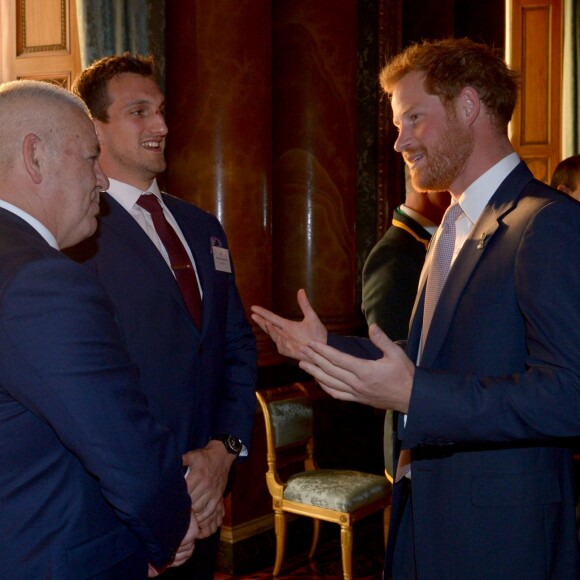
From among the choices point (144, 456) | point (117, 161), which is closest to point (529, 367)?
point (144, 456)

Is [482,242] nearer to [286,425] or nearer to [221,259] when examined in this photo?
[221,259]

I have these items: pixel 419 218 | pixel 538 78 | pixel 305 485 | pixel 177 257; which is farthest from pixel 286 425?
pixel 538 78

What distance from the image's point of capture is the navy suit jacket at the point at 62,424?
127 cm

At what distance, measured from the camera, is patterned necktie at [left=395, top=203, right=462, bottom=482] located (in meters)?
1.88

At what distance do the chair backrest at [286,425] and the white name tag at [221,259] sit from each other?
5.01ft

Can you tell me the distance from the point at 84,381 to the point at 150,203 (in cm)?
105

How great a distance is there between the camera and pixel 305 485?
3.80m

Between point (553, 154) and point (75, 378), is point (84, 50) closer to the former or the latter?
point (75, 378)

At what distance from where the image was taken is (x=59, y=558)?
1.35 meters

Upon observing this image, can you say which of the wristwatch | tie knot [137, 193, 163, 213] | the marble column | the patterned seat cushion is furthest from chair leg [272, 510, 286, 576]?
tie knot [137, 193, 163, 213]

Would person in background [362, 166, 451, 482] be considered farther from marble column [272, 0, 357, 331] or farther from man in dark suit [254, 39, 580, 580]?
marble column [272, 0, 357, 331]

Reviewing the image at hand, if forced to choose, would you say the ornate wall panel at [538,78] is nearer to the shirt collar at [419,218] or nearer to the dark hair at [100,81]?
the shirt collar at [419,218]

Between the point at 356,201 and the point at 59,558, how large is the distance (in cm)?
385

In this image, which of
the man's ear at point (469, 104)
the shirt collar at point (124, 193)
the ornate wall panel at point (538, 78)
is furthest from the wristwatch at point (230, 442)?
the ornate wall panel at point (538, 78)
